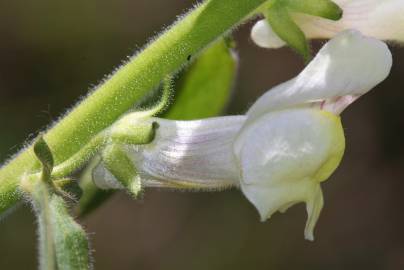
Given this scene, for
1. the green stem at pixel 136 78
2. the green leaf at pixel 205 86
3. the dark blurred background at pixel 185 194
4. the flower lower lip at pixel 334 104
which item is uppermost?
the green stem at pixel 136 78

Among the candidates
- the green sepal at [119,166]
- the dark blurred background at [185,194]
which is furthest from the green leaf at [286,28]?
the dark blurred background at [185,194]

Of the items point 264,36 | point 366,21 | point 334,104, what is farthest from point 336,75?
point 264,36

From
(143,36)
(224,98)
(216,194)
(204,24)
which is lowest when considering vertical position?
(216,194)

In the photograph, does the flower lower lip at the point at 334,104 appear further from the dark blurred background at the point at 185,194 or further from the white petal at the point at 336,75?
the dark blurred background at the point at 185,194

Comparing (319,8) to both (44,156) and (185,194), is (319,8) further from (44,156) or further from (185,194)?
(185,194)

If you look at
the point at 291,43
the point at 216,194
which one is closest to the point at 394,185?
the point at 216,194

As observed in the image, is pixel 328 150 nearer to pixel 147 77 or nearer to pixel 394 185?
pixel 147 77

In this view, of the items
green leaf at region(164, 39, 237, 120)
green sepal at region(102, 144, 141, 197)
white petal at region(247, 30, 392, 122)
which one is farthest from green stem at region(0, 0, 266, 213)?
green leaf at region(164, 39, 237, 120)
